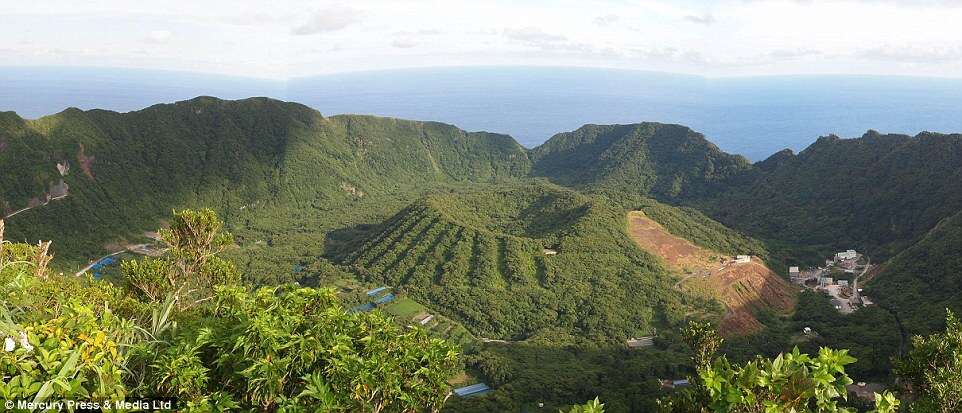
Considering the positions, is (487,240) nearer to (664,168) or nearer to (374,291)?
(374,291)

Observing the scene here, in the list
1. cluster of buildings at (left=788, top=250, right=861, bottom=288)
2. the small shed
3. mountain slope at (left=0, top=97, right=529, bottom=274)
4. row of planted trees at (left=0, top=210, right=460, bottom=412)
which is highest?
row of planted trees at (left=0, top=210, right=460, bottom=412)

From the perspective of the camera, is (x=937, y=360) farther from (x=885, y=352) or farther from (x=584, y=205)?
(x=584, y=205)

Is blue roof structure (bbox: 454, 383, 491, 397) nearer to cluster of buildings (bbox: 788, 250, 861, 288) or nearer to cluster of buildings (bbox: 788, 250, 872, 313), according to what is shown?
cluster of buildings (bbox: 788, 250, 872, 313)

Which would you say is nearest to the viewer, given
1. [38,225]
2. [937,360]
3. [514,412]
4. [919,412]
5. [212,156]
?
[919,412]

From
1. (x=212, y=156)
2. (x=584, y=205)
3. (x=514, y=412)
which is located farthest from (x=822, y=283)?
(x=212, y=156)

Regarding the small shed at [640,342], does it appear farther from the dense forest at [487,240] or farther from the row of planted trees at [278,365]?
the row of planted trees at [278,365]

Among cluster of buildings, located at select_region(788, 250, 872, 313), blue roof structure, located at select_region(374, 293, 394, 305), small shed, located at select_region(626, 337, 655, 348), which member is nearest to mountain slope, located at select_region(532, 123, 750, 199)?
cluster of buildings, located at select_region(788, 250, 872, 313)
